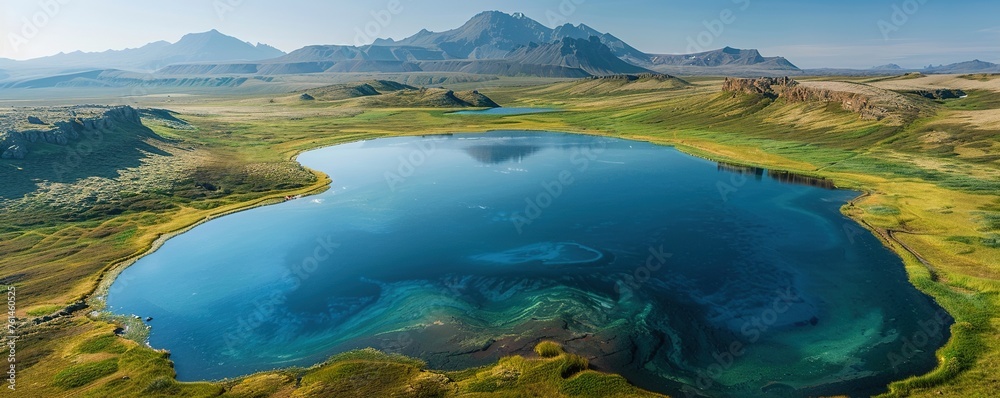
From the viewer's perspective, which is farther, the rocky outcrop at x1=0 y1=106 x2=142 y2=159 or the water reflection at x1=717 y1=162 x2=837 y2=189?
the water reflection at x1=717 y1=162 x2=837 y2=189

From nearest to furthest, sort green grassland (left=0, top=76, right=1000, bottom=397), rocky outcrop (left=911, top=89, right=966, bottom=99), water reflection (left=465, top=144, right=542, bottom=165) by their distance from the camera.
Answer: green grassland (left=0, top=76, right=1000, bottom=397) < water reflection (left=465, top=144, right=542, bottom=165) < rocky outcrop (left=911, top=89, right=966, bottom=99)

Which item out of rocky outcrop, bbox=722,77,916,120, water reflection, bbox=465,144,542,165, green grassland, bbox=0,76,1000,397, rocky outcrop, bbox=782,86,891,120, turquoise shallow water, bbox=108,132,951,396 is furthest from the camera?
rocky outcrop, bbox=722,77,916,120

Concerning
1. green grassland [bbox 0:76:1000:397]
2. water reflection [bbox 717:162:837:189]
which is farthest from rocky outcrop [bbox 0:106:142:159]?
water reflection [bbox 717:162:837:189]

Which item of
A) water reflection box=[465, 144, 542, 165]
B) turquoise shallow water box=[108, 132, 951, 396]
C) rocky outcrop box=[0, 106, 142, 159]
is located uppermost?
rocky outcrop box=[0, 106, 142, 159]

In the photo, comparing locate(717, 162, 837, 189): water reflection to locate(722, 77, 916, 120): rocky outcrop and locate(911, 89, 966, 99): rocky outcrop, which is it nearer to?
locate(722, 77, 916, 120): rocky outcrop

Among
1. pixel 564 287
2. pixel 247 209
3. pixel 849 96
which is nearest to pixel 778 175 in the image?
pixel 564 287

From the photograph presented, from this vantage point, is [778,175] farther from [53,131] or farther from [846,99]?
[53,131]

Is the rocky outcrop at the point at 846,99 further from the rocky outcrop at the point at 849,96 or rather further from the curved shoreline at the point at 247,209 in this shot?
the curved shoreline at the point at 247,209
